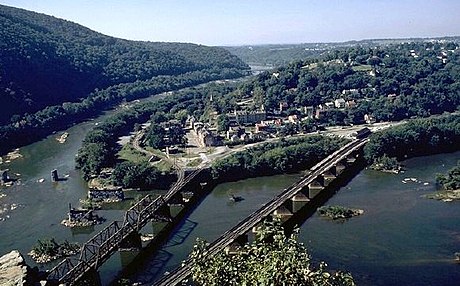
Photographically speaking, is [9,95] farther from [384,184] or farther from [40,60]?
[384,184]

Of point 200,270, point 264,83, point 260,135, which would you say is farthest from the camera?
point 264,83

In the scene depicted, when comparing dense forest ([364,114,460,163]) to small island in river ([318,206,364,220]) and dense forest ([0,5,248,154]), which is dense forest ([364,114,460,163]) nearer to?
small island in river ([318,206,364,220])

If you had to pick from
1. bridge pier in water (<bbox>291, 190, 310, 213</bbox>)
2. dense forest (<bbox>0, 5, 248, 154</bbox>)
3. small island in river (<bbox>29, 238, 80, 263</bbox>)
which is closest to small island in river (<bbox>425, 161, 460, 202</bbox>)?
bridge pier in water (<bbox>291, 190, 310, 213</bbox>)

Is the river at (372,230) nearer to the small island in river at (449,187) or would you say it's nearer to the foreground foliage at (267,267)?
the small island in river at (449,187)

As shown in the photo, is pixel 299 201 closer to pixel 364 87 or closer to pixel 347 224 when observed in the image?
pixel 347 224

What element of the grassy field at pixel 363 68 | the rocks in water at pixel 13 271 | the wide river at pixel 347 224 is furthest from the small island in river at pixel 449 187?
the grassy field at pixel 363 68

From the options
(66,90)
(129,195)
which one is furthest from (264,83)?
(129,195)
